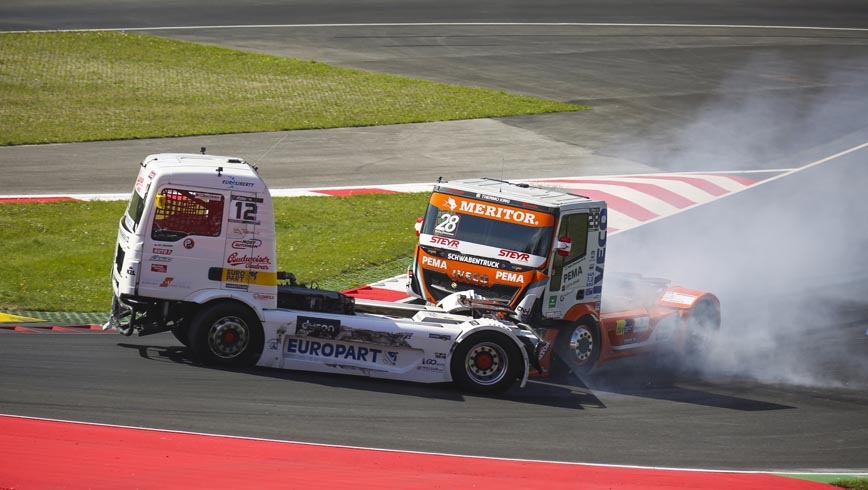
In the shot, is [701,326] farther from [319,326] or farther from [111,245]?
[111,245]

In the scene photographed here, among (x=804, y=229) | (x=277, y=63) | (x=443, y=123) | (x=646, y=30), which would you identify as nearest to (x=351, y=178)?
(x=443, y=123)

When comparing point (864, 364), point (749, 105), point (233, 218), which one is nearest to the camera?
point (233, 218)

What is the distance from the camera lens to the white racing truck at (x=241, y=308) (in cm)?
1330

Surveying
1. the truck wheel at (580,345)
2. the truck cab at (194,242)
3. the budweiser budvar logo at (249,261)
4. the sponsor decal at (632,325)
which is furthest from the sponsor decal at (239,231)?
the sponsor decal at (632,325)

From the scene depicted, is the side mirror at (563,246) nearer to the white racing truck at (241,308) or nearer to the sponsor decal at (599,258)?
the sponsor decal at (599,258)

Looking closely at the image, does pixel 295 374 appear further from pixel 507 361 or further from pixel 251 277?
pixel 507 361

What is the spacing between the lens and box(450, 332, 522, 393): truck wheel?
45.2 feet

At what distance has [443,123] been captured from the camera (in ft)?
107

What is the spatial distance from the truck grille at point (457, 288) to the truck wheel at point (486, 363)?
1329 millimetres

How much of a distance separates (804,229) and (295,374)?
15.7m

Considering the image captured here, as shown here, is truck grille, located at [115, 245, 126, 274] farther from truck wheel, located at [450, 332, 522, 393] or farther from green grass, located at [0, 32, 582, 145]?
green grass, located at [0, 32, 582, 145]

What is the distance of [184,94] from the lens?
34906 millimetres

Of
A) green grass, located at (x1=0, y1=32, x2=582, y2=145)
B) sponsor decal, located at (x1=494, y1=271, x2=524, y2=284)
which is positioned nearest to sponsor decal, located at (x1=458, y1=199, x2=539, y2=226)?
sponsor decal, located at (x1=494, y1=271, x2=524, y2=284)

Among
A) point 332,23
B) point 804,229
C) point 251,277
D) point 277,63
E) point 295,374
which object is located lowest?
point 295,374
